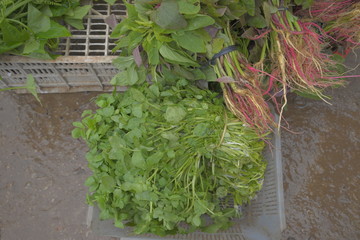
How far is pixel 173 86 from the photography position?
1.01 meters

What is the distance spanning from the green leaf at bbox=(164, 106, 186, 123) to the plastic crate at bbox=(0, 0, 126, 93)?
391 mm

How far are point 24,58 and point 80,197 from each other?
683 mm

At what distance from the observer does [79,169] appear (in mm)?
1403

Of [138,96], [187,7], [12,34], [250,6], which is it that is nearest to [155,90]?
[138,96]

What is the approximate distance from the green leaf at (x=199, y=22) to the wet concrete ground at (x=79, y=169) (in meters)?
0.80

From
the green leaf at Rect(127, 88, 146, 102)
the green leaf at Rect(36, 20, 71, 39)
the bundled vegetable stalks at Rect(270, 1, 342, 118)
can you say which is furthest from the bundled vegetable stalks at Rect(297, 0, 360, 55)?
the green leaf at Rect(36, 20, 71, 39)

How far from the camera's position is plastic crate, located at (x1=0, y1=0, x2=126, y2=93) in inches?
44.8

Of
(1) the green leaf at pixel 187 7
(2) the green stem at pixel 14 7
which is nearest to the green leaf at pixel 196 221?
(1) the green leaf at pixel 187 7

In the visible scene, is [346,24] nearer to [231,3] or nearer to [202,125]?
[231,3]

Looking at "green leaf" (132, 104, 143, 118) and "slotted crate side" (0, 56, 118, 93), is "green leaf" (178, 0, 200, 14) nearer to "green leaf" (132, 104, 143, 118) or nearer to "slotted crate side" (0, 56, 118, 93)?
"green leaf" (132, 104, 143, 118)

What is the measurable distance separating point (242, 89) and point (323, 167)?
762 mm

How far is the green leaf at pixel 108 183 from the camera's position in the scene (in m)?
0.88

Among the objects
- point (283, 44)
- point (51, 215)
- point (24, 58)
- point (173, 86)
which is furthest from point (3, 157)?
point (283, 44)

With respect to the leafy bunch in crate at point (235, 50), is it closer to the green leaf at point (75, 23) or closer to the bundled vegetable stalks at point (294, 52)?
the bundled vegetable stalks at point (294, 52)
